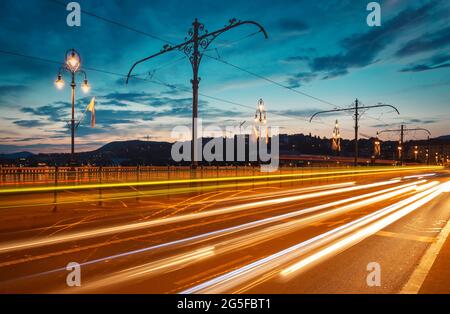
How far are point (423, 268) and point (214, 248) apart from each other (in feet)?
13.2

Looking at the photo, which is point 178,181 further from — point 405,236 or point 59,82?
point 405,236

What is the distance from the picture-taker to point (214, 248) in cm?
795

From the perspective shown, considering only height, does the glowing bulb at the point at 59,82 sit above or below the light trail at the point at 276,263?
above

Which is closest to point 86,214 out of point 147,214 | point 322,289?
point 147,214

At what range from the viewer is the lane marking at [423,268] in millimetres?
5423

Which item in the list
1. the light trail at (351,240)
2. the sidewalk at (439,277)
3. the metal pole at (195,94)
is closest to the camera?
the sidewalk at (439,277)

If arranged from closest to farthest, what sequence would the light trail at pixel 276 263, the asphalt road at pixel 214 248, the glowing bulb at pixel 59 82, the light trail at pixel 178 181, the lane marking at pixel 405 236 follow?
1. the light trail at pixel 276 263
2. the asphalt road at pixel 214 248
3. the lane marking at pixel 405 236
4. the light trail at pixel 178 181
5. the glowing bulb at pixel 59 82

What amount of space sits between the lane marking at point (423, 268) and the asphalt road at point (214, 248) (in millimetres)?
100

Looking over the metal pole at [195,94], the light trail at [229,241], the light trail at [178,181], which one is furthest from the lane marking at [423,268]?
the light trail at [178,181]

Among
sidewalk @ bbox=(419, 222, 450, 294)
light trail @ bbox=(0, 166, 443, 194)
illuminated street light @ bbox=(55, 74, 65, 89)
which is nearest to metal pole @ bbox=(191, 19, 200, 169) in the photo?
light trail @ bbox=(0, 166, 443, 194)

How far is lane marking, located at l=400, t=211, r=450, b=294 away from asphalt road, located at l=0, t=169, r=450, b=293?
100 mm

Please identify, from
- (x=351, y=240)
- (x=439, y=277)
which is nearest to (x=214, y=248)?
(x=351, y=240)

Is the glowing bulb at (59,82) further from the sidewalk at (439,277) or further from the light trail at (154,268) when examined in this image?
the sidewalk at (439,277)
